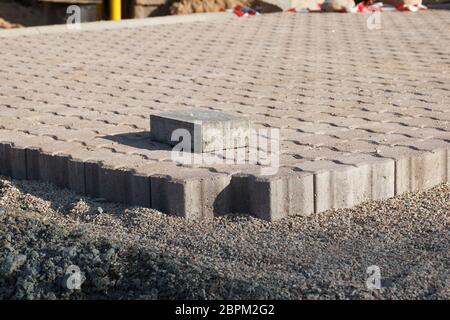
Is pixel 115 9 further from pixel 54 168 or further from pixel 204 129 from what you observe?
pixel 204 129

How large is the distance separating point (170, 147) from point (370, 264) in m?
1.72

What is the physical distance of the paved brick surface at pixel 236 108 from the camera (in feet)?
16.0

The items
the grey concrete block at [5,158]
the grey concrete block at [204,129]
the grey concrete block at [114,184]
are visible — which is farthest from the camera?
the grey concrete block at [5,158]

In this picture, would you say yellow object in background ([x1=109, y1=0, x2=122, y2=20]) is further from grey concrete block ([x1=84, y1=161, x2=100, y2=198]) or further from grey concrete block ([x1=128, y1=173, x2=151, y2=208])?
grey concrete block ([x1=128, y1=173, x2=151, y2=208])

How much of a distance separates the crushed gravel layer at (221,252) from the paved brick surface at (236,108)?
138 mm

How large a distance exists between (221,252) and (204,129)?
3.74 feet

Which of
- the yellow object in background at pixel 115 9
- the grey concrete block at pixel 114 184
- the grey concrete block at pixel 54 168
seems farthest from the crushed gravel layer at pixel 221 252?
the yellow object in background at pixel 115 9

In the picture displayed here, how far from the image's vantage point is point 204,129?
5258mm

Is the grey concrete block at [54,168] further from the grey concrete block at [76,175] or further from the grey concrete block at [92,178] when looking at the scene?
the grey concrete block at [92,178]

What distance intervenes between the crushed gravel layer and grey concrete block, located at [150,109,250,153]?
0.60 metres

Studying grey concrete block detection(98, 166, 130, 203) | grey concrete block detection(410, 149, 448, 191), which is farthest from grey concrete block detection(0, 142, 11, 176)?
grey concrete block detection(410, 149, 448, 191)

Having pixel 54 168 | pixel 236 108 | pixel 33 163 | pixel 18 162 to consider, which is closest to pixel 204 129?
pixel 54 168

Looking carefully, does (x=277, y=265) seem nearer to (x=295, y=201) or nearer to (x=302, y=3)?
(x=295, y=201)
